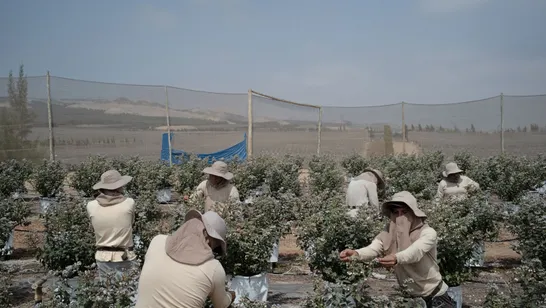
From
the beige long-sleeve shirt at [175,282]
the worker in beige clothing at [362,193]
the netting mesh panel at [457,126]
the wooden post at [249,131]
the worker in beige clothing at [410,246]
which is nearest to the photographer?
the beige long-sleeve shirt at [175,282]

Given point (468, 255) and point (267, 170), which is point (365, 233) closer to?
point (468, 255)

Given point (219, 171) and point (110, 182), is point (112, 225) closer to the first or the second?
point (110, 182)

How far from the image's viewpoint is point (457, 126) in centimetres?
1834

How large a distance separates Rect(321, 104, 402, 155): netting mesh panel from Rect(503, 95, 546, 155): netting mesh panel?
361cm

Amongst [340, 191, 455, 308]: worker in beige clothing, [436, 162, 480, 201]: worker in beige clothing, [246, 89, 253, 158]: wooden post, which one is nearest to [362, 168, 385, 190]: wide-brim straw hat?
[436, 162, 480, 201]: worker in beige clothing

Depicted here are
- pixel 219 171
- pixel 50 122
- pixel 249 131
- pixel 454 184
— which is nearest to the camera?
pixel 219 171

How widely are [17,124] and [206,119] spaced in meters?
5.88

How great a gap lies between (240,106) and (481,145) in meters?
8.26

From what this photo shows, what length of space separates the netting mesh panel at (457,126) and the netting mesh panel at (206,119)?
610 cm

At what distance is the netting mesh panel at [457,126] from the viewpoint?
56.9 ft

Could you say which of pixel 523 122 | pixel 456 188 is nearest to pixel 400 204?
pixel 456 188

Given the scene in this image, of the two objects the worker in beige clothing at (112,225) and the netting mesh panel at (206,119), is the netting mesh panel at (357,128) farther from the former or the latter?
the worker in beige clothing at (112,225)

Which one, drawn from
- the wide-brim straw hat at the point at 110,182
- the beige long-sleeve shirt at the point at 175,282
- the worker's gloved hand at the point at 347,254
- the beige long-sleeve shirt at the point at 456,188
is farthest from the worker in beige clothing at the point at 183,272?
the beige long-sleeve shirt at the point at 456,188

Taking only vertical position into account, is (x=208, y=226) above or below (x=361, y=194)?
above
